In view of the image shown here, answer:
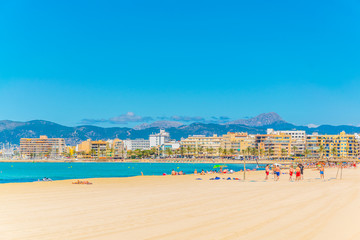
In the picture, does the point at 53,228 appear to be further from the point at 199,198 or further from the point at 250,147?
the point at 250,147

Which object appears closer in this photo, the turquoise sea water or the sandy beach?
the sandy beach

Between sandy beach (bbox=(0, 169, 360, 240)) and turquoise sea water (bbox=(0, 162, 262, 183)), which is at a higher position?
sandy beach (bbox=(0, 169, 360, 240))

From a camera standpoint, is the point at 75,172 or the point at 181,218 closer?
the point at 181,218

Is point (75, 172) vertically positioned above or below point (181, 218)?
below

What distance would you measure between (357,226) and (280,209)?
3.24 metres

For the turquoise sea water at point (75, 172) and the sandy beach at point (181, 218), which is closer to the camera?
the sandy beach at point (181, 218)

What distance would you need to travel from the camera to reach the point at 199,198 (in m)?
18.0

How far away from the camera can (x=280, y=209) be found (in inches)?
570

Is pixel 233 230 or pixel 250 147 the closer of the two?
pixel 233 230

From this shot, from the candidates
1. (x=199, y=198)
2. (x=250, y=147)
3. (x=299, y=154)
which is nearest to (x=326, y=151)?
(x=299, y=154)

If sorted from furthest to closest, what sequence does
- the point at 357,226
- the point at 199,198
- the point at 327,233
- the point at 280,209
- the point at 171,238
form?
the point at 199,198 < the point at 280,209 < the point at 357,226 < the point at 327,233 < the point at 171,238

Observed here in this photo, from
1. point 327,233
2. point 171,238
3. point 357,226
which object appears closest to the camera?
point 171,238

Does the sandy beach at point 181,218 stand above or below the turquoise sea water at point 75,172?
above

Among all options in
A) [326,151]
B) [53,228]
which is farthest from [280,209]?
[326,151]
